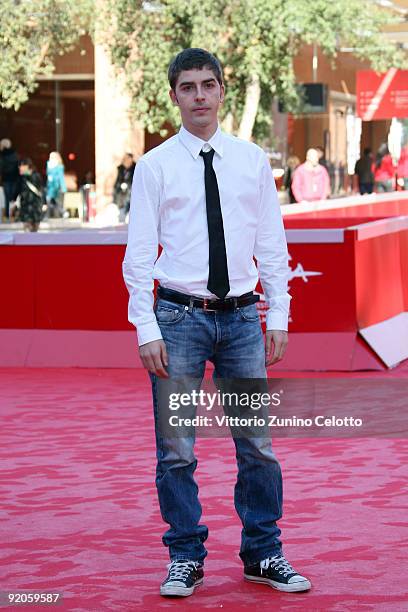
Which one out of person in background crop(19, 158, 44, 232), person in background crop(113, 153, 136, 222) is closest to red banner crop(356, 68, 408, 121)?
person in background crop(113, 153, 136, 222)

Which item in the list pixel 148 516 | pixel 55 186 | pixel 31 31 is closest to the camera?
pixel 148 516

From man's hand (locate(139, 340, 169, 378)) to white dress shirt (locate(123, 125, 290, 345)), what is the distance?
0.08 feet

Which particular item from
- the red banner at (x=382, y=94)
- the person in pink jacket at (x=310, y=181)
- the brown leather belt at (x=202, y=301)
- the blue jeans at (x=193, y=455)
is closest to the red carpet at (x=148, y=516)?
the blue jeans at (x=193, y=455)

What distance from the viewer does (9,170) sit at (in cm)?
3416

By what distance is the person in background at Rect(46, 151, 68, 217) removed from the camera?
37.0 metres

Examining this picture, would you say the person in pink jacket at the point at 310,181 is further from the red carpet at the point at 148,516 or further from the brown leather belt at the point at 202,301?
the brown leather belt at the point at 202,301

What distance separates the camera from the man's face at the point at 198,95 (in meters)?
5.11

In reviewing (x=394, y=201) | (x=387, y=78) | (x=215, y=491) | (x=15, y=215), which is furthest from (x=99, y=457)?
(x=387, y=78)

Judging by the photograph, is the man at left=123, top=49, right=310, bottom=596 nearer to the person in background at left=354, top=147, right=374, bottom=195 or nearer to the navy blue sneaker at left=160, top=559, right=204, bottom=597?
A: the navy blue sneaker at left=160, top=559, right=204, bottom=597

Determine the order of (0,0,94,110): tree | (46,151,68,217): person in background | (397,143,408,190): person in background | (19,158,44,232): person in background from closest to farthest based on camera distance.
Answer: (19,158,44,232): person in background
(0,0,94,110): tree
(46,151,68,217): person in background
(397,143,408,190): person in background

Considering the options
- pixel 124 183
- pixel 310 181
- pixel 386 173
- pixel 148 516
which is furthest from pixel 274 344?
pixel 386 173

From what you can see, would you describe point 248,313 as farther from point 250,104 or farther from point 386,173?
point 386,173

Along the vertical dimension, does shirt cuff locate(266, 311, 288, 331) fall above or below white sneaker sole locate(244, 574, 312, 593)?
above

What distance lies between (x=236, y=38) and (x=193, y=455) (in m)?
27.6
